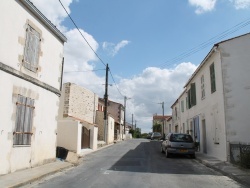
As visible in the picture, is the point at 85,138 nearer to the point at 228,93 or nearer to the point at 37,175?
the point at 228,93

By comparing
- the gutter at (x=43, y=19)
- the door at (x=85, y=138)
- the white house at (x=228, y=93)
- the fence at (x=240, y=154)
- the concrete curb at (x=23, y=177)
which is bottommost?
the concrete curb at (x=23, y=177)

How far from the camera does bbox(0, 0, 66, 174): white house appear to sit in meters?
10.9

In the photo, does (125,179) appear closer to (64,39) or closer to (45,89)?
(45,89)

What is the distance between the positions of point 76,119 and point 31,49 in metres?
12.9

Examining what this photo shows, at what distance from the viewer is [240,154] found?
45.4 feet

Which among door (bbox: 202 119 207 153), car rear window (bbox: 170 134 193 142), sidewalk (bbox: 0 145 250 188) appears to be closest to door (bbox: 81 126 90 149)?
car rear window (bbox: 170 134 193 142)

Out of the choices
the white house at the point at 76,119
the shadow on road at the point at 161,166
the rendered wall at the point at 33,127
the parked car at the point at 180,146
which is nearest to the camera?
the rendered wall at the point at 33,127

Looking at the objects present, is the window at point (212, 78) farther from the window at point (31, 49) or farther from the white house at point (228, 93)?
the window at point (31, 49)

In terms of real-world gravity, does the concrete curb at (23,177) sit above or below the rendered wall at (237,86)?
below

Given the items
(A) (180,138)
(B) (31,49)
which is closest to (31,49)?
(B) (31,49)

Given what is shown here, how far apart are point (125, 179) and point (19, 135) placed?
440 cm

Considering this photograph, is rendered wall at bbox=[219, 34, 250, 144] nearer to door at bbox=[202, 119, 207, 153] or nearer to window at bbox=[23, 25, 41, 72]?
door at bbox=[202, 119, 207, 153]

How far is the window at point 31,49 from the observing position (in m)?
12.4

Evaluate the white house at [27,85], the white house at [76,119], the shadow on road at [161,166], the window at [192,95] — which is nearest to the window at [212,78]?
the shadow on road at [161,166]
